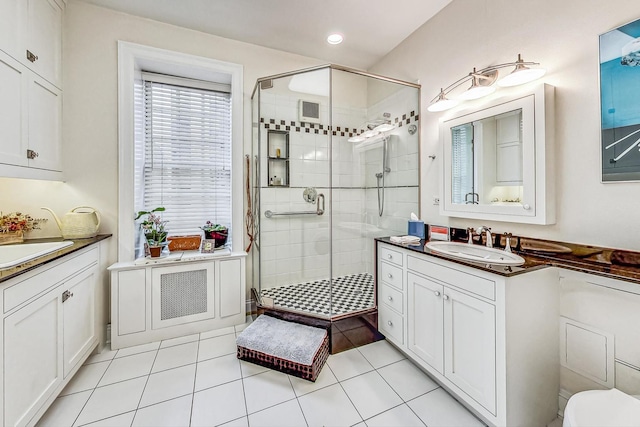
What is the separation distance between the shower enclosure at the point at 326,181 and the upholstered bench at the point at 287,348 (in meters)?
0.34

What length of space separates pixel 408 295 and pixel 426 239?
0.62 m

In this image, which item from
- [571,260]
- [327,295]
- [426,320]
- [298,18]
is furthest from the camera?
[327,295]

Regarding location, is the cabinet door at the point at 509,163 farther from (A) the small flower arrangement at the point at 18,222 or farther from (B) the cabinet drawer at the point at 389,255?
(A) the small flower arrangement at the point at 18,222

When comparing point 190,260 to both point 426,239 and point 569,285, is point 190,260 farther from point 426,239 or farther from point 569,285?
point 569,285

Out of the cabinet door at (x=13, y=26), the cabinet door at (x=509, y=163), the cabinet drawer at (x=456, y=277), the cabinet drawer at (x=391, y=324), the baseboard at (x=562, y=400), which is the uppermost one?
the cabinet door at (x=13, y=26)

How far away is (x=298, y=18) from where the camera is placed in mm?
2225

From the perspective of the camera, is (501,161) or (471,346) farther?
(501,161)

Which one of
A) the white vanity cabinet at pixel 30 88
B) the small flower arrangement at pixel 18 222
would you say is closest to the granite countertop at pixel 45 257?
the small flower arrangement at pixel 18 222

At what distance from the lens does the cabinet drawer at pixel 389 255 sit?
1.95m

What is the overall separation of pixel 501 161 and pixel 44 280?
2.85 m

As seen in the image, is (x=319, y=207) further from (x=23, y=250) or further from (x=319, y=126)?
(x=23, y=250)

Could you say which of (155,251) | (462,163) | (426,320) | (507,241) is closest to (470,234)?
(507,241)

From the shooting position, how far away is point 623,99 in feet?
3.99

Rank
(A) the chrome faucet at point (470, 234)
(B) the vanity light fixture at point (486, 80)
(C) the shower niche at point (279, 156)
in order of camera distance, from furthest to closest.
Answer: (C) the shower niche at point (279, 156) < (A) the chrome faucet at point (470, 234) < (B) the vanity light fixture at point (486, 80)
